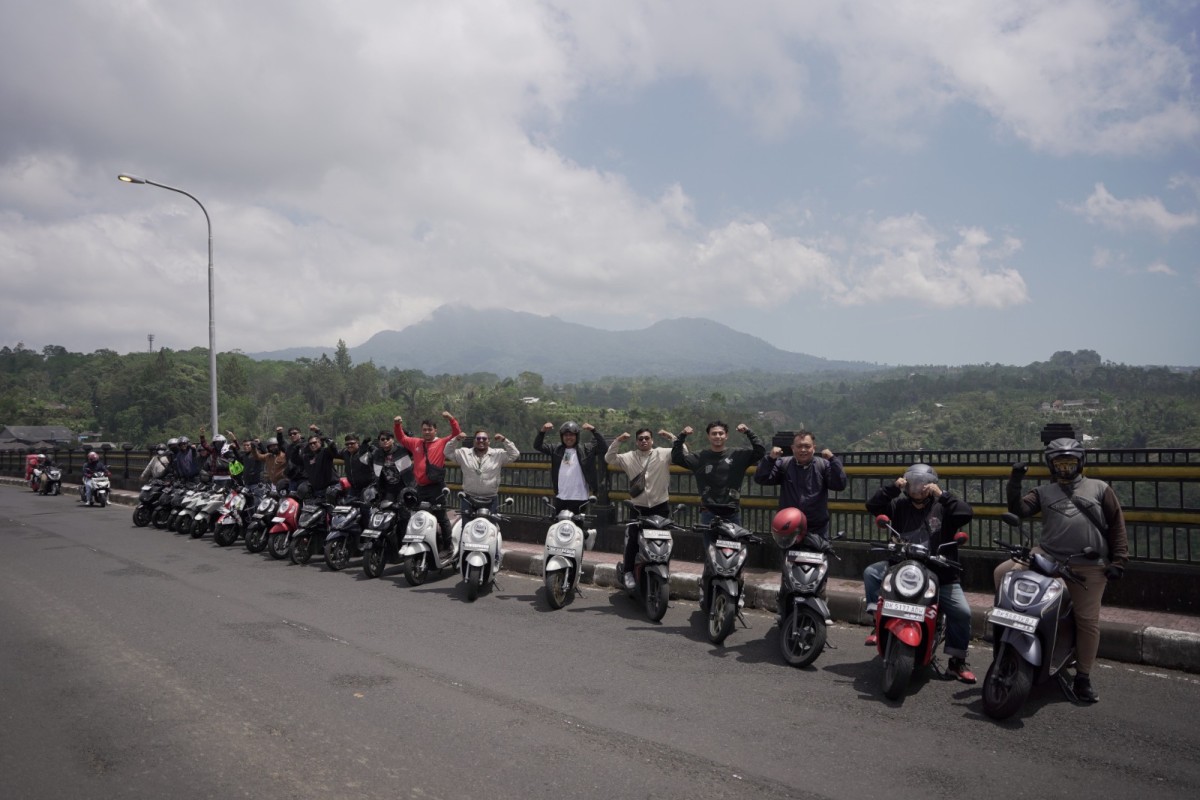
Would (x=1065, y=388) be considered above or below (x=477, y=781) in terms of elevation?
above

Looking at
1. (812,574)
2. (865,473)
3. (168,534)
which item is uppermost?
(865,473)

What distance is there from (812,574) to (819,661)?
0.66 metres

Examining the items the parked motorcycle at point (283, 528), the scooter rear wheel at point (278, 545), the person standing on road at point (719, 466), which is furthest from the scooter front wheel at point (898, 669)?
the scooter rear wheel at point (278, 545)

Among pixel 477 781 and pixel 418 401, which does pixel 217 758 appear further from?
pixel 418 401

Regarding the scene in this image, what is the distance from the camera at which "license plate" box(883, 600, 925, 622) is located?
567 centimetres

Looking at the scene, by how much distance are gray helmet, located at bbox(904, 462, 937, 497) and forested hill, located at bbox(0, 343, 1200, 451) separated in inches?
82.6

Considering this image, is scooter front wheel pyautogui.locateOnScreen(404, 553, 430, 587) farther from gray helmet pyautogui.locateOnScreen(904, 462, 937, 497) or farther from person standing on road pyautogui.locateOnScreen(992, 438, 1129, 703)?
person standing on road pyautogui.locateOnScreen(992, 438, 1129, 703)

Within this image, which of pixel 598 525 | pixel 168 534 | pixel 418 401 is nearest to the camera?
pixel 598 525

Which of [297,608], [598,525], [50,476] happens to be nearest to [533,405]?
[50,476]

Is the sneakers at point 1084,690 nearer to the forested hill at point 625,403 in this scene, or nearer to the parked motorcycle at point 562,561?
the forested hill at point 625,403

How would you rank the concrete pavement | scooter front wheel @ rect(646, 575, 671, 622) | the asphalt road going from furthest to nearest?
scooter front wheel @ rect(646, 575, 671, 622) → the concrete pavement → the asphalt road

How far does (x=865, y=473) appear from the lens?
876 centimetres

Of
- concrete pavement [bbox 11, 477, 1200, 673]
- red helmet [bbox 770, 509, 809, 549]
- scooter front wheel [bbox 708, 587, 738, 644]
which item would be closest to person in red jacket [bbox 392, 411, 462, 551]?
concrete pavement [bbox 11, 477, 1200, 673]

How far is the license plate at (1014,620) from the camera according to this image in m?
5.23
